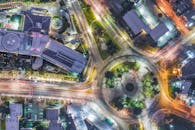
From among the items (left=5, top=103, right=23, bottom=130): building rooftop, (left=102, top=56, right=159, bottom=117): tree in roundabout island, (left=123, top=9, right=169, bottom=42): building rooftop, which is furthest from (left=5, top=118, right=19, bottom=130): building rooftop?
(left=123, top=9, right=169, bottom=42): building rooftop

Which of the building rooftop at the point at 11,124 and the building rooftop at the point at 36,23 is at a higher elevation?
the building rooftop at the point at 36,23

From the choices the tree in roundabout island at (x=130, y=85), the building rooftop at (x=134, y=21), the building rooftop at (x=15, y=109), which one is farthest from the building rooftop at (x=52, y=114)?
the building rooftop at (x=134, y=21)

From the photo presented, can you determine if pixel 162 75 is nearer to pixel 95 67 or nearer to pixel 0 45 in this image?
pixel 95 67

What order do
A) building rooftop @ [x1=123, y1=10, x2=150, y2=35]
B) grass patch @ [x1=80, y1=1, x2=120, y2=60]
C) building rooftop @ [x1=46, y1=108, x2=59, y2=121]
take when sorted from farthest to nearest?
grass patch @ [x1=80, y1=1, x2=120, y2=60] → building rooftop @ [x1=123, y1=10, x2=150, y2=35] → building rooftop @ [x1=46, y1=108, x2=59, y2=121]

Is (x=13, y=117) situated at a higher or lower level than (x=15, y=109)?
lower

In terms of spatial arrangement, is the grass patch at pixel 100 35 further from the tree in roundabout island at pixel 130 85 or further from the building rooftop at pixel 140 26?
the building rooftop at pixel 140 26

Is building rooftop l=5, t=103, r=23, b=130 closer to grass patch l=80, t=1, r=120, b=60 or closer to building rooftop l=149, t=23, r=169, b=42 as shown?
grass patch l=80, t=1, r=120, b=60

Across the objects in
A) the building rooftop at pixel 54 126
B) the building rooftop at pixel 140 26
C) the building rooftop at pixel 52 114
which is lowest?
the building rooftop at pixel 54 126

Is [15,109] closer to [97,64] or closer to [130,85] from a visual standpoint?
[97,64]

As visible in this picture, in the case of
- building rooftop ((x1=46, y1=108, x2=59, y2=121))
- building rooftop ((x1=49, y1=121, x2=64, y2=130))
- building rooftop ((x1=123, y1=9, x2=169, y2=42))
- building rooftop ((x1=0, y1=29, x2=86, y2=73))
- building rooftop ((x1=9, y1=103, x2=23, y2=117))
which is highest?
building rooftop ((x1=123, y1=9, x2=169, y2=42))

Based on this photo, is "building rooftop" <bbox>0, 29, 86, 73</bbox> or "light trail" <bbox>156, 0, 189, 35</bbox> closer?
"building rooftop" <bbox>0, 29, 86, 73</bbox>

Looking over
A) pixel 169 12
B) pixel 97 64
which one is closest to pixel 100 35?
pixel 97 64
